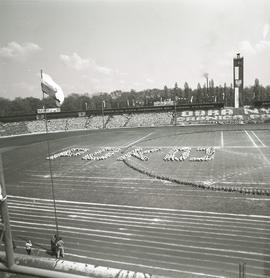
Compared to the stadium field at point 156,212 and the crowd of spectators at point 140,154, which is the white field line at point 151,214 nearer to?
the stadium field at point 156,212

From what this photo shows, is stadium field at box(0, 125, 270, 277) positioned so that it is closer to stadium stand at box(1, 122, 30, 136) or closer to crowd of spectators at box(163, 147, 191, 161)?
crowd of spectators at box(163, 147, 191, 161)

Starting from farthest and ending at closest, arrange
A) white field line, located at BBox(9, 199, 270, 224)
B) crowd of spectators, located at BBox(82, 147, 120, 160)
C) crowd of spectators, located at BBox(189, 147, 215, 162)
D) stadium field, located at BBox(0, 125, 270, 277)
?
crowd of spectators, located at BBox(82, 147, 120, 160) → crowd of spectators, located at BBox(189, 147, 215, 162) → white field line, located at BBox(9, 199, 270, 224) → stadium field, located at BBox(0, 125, 270, 277)

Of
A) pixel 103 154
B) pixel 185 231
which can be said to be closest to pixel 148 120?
pixel 103 154

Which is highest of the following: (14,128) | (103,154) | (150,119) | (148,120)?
(150,119)

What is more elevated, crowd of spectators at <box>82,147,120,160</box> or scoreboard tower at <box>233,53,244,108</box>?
scoreboard tower at <box>233,53,244,108</box>

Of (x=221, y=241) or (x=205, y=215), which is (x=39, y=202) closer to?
(x=205, y=215)

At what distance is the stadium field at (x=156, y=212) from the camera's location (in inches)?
580

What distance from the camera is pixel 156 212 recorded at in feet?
68.2

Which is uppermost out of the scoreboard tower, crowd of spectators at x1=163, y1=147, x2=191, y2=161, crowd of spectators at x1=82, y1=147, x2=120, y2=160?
the scoreboard tower

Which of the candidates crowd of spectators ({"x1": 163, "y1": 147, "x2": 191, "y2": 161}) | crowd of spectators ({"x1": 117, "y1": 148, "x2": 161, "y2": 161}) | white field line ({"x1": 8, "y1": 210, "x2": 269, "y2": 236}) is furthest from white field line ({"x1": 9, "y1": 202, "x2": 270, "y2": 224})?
crowd of spectators ({"x1": 163, "y1": 147, "x2": 191, "y2": 161})

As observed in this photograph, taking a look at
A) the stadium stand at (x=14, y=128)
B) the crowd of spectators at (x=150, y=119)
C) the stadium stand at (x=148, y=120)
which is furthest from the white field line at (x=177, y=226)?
the stadium stand at (x=14, y=128)

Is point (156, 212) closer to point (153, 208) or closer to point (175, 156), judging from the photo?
point (153, 208)

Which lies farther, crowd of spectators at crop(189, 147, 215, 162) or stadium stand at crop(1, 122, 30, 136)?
stadium stand at crop(1, 122, 30, 136)

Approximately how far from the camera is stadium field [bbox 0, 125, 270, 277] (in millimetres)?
14734
